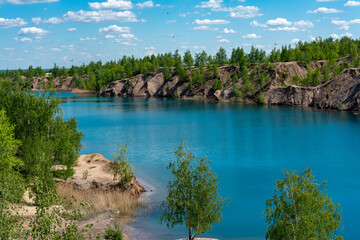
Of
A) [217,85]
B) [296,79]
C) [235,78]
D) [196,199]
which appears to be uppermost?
[235,78]

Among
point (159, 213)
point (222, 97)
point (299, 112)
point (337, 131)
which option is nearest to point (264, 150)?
point (337, 131)

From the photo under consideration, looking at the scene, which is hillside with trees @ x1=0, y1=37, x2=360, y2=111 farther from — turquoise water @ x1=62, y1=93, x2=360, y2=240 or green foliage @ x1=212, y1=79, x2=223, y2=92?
turquoise water @ x1=62, y1=93, x2=360, y2=240

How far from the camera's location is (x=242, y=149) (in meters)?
70.9

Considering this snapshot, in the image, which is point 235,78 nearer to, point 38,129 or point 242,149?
point 242,149

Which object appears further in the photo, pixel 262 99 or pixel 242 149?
pixel 262 99

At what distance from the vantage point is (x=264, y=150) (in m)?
69.8

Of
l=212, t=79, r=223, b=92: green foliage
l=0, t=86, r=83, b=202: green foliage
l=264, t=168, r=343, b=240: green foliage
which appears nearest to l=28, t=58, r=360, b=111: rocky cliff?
l=212, t=79, r=223, b=92: green foliage

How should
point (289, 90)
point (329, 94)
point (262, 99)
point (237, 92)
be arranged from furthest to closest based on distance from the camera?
point (237, 92) → point (262, 99) → point (289, 90) → point (329, 94)

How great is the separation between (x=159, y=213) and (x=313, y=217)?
21.4m

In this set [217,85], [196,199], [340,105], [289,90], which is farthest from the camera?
[217,85]

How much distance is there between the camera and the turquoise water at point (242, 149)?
39.7m

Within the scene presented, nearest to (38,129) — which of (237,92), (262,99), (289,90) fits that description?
A: (262,99)

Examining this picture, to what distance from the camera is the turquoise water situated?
1563 inches

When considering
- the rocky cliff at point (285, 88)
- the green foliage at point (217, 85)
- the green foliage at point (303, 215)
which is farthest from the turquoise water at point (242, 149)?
the green foliage at point (217, 85)
